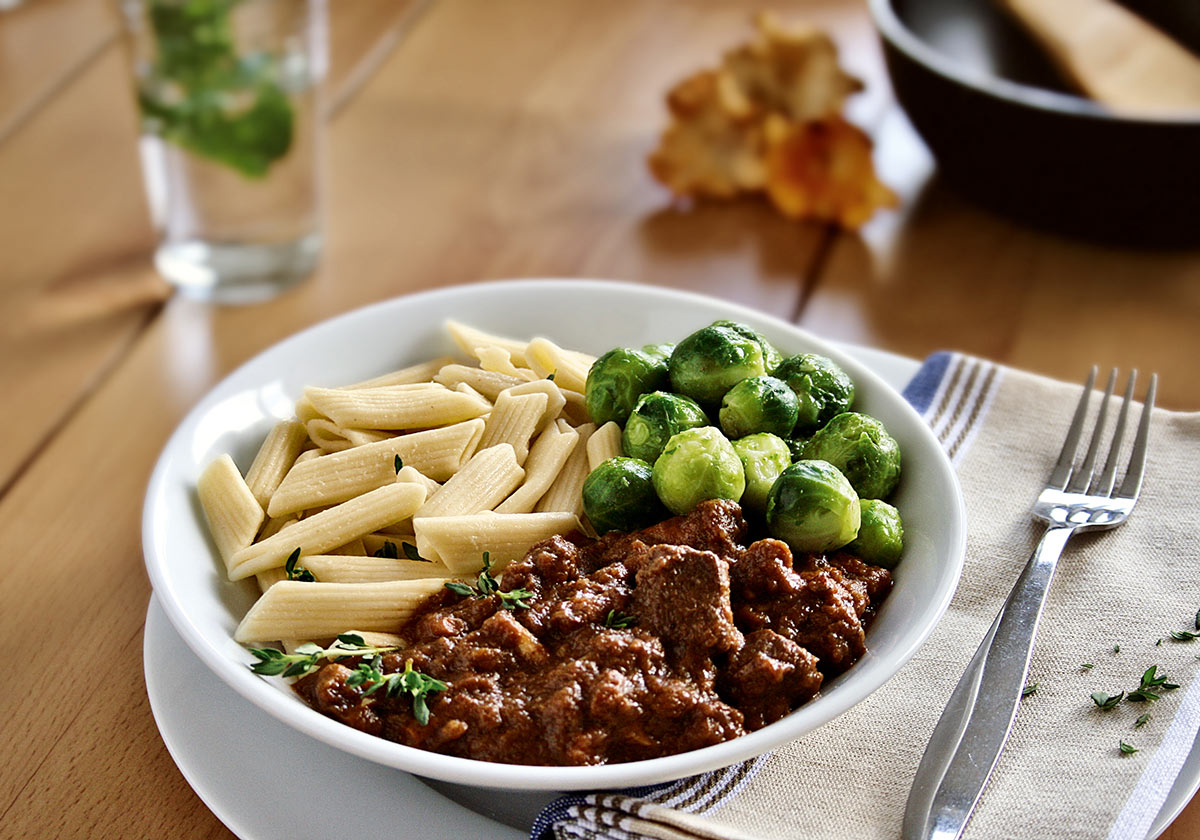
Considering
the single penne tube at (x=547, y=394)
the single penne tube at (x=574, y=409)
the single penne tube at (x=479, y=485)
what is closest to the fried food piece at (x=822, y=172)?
the single penne tube at (x=574, y=409)

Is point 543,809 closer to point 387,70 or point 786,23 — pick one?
point 387,70

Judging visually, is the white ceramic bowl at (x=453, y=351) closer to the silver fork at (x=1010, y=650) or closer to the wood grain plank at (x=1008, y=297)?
the silver fork at (x=1010, y=650)

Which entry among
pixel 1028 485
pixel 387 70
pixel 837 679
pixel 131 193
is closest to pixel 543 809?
pixel 837 679

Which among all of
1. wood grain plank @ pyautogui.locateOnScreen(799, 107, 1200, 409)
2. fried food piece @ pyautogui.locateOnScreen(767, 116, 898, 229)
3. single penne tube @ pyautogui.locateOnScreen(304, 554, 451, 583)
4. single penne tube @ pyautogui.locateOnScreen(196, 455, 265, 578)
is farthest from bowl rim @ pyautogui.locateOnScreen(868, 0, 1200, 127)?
single penne tube @ pyautogui.locateOnScreen(196, 455, 265, 578)

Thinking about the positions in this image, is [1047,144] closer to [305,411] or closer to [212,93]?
[305,411]

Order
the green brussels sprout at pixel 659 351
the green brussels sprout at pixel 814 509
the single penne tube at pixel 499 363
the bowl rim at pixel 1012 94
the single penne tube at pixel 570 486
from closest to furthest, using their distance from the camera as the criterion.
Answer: the green brussels sprout at pixel 814 509
the single penne tube at pixel 570 486
the green brussels sprout at pixel 659 351
the single penne tube at pixel 499 363
the bowl rim at pixel 1012 94

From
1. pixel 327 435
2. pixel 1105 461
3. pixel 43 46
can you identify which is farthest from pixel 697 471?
pixel 43 46
